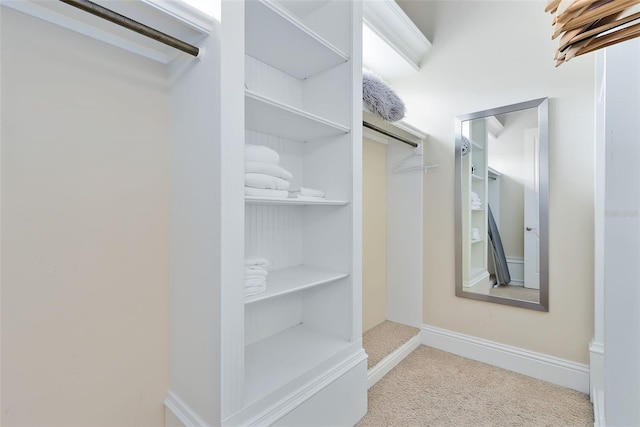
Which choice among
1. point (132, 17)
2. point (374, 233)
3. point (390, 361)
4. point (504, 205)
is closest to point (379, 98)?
point (374, 233)

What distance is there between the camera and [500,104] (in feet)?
7.16

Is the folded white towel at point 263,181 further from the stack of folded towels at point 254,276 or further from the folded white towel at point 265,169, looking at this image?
the stack of folded towels at point 254,276

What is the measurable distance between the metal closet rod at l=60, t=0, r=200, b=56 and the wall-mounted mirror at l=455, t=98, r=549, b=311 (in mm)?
2033

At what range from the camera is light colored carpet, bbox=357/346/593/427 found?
63.9 inches

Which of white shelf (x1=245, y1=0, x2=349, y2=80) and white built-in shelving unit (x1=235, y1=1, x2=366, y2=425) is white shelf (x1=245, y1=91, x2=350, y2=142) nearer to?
white built-in shelving unit (x1=235, y1=1, x2=366, y2=425)

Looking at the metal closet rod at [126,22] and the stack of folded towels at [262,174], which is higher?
the metal closet rod at [126,22]

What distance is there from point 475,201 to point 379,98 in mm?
1121

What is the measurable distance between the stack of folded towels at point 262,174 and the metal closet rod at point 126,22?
15.7 inches

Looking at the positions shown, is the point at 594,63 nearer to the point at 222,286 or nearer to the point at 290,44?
the point at 290,44

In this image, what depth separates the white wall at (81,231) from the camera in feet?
3.04

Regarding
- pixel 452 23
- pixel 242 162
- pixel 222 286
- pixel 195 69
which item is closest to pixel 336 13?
pixel 195 69

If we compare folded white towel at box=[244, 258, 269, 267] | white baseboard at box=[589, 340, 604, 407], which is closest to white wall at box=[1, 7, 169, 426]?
folded white towel at box=[244, 258, 269, 267]

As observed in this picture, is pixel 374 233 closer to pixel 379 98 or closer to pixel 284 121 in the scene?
pixel 379 98

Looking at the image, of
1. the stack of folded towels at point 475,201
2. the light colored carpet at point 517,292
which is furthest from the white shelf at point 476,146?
the light colored carpet at point 517,292
